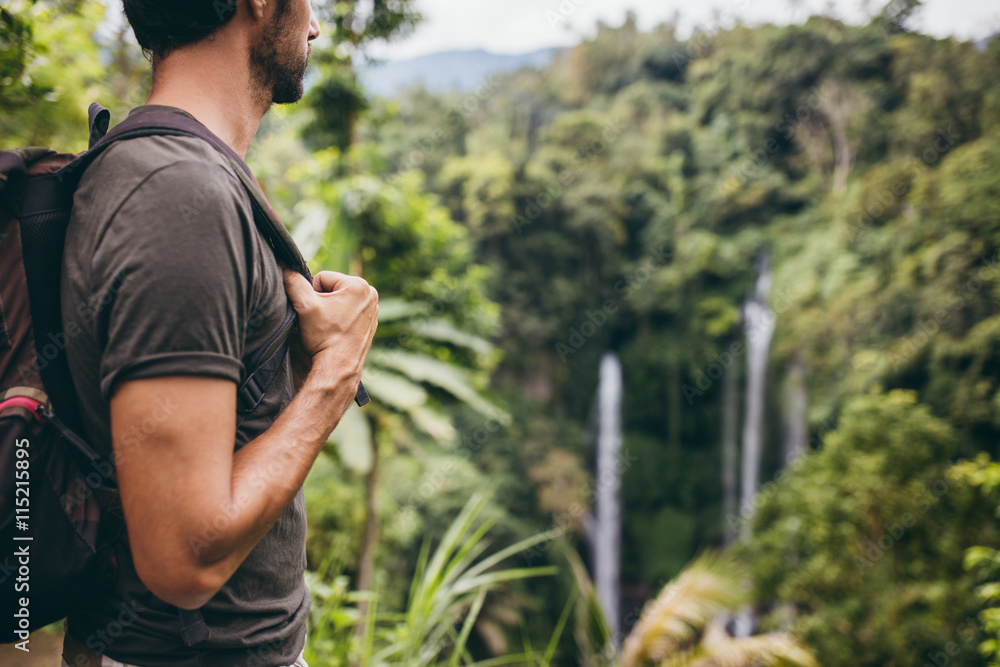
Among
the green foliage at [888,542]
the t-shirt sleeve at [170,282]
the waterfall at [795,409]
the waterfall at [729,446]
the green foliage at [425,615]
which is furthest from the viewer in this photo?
the waterfall at [729,446]

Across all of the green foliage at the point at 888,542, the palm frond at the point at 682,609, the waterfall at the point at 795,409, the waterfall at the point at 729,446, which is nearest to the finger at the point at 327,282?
the palm frond at the point at 682,609

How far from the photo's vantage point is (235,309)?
581 mm

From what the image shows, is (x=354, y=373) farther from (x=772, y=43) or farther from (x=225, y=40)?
(x=772, y=43)

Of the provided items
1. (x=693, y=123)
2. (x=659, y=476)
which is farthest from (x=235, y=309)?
(x=693, y=123)

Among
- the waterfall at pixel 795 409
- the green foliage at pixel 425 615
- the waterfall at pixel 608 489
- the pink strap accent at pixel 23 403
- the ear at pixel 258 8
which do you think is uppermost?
the ear at pixel 258 8

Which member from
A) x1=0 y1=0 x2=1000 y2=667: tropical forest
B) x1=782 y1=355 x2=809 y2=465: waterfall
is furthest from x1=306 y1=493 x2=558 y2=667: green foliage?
x1=782 y1=355 x2=809 y2=465: waterfall

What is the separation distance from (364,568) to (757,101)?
18.0 metres

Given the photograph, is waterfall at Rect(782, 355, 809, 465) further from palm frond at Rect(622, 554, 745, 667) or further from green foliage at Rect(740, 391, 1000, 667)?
palm frond at Rect(622, 554, 745, 667)

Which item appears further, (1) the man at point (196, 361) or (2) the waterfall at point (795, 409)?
(2) the waterfall at point (795, 409)

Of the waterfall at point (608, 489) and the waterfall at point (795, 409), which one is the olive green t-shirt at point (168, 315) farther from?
the waterfall at point (608, 489)

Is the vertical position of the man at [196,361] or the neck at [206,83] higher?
the neck at [206,83]

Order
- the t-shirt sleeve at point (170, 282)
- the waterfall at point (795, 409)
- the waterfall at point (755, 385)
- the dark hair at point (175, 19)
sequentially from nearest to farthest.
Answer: the t-shirt sleeve at point (170, 282)
the dark hair at point (175, 19)
the waterfall at point (795, 409)
the waterfall at point (755, 385)

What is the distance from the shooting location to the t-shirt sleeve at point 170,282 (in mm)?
530

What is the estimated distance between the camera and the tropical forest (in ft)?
12.3
